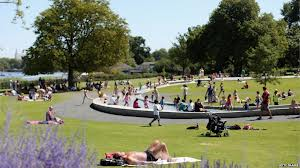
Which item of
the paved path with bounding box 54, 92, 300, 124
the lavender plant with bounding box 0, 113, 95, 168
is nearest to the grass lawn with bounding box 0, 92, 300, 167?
the paved path with bounding box 54, 92, 300, 124

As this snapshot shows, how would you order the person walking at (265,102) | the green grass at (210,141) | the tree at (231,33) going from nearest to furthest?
the green grass at (210,141) → the person walking at (265,102) → the tree at (231,33)

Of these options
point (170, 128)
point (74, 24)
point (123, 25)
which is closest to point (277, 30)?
point (123, 25)

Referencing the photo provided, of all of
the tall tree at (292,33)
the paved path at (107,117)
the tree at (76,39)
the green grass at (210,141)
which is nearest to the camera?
the green grass at (210,141)

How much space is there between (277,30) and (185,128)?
73.4 meters

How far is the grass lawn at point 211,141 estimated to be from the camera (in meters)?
16.3

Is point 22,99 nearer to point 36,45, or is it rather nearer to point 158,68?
point 36,45

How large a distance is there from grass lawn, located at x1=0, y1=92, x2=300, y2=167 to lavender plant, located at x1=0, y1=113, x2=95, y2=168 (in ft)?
30.7

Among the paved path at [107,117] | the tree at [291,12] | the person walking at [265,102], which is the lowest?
the paved path at [107,117]

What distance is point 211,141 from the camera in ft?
68.5

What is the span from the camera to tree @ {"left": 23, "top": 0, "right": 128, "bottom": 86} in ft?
235

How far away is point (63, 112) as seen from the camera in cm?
3659

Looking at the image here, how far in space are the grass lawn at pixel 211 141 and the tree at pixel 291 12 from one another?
10590 cm

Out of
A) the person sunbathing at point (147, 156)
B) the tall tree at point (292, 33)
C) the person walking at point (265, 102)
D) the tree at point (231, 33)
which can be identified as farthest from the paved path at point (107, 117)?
the tall tree at point (292, 33)

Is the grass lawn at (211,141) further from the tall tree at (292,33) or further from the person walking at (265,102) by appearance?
the tall tree at (292,33)
